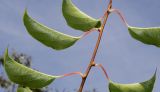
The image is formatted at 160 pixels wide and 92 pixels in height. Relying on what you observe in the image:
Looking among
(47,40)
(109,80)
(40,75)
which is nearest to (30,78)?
(40,75)

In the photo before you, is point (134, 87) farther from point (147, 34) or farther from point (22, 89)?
point (22, 89)

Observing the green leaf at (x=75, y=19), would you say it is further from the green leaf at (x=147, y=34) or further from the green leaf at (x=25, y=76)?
the green leaf at (x=25, y=76)

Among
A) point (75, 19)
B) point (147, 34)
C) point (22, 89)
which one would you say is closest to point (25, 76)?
point (22, 89)

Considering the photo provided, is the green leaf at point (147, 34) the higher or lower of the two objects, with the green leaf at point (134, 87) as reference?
higher

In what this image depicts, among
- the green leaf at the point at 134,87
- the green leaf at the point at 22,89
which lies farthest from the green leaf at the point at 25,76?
the green leaf at the point at 134,87

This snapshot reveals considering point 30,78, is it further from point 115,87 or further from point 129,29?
point 129,29
